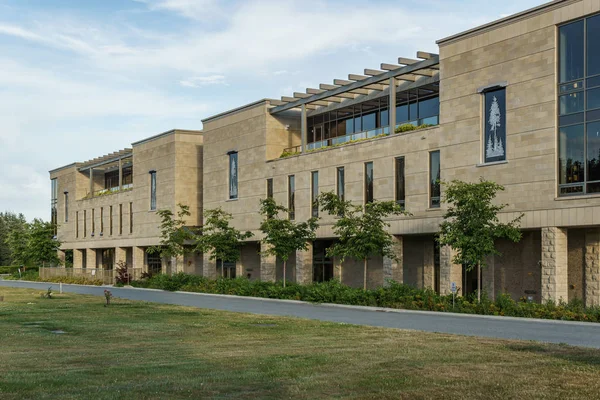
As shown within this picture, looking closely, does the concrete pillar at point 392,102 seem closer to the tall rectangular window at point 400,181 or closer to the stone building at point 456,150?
the stone building at point 456,150

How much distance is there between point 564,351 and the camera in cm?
1686

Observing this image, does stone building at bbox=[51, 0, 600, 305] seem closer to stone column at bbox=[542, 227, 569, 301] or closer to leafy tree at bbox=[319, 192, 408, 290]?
stone column at bbox=[542, 227, 569, 301]

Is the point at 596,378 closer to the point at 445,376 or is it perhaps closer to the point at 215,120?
the point at 445,376

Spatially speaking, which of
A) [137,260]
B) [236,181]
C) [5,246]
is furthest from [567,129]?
[5,246]

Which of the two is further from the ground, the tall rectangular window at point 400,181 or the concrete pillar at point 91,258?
the tall rectangular window at point 400,181

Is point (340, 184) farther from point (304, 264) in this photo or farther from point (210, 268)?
point (210, 268)

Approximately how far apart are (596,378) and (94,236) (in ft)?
248

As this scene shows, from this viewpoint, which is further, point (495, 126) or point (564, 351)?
point (495, 126)

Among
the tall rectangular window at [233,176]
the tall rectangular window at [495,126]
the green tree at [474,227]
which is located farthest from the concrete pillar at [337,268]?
the green tree at [474,227]

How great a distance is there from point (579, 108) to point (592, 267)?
6889 millimetres

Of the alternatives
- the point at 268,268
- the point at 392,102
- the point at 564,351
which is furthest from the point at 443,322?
the point at 268,268

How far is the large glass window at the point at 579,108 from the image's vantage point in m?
31.7

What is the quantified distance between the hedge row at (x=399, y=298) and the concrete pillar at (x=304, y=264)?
2694mm

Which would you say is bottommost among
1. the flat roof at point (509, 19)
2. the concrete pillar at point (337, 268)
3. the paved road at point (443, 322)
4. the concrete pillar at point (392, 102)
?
the paved road at point (443, 322)
